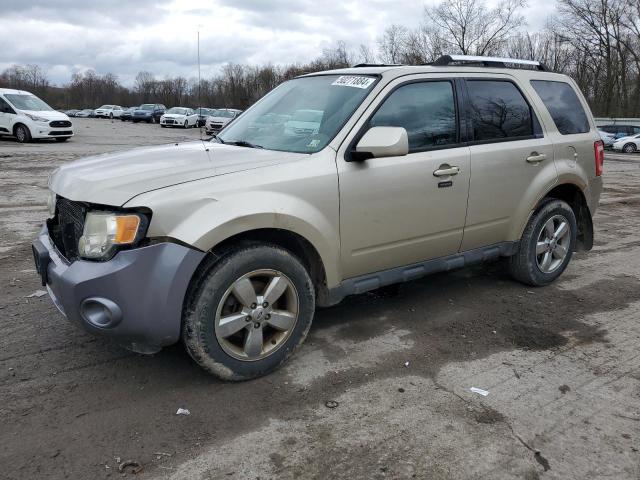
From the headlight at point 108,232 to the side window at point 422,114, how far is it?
1.69 m

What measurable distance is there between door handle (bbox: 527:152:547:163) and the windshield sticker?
163cm

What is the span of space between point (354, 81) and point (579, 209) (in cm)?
283

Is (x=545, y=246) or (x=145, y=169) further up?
(x=145, y=169)

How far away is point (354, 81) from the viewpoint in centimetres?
395

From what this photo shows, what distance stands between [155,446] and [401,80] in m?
2.80

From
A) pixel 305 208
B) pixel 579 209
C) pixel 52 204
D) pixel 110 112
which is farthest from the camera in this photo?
pixel 110 112

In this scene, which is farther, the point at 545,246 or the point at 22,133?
the point at 22,133

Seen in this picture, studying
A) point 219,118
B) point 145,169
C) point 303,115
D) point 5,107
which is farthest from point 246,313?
point 219,118

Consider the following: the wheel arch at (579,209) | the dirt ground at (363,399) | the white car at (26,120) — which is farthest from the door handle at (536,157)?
the white car at (26,120)

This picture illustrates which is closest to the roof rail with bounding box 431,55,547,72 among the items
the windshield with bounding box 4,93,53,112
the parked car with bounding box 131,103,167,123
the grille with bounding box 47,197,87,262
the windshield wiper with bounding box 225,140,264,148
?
the windshield wiper with bounding box 225,140,264,148

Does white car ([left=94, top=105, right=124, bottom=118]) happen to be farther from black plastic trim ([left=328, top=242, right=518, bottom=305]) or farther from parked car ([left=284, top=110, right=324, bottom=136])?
black plastic trim ([left=328, top=242, right=518, bottom=305])

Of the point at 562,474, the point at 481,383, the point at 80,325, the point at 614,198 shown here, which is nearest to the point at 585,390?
the point at 481,383

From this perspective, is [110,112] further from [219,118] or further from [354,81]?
[354,81]

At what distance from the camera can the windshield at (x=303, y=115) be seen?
12.1ft
